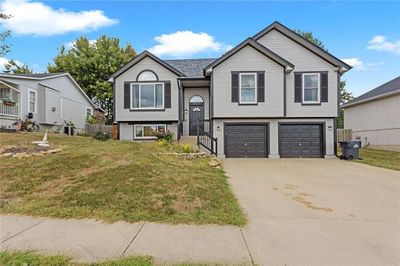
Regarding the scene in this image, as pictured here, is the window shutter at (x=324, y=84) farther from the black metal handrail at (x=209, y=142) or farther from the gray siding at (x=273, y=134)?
the black metal handrail at (x=209, y=142)

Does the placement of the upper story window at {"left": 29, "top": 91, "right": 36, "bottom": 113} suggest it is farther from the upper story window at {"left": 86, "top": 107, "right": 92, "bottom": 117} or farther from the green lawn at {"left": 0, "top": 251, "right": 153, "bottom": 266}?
the green lawn at {"left": 0, "top": 251, "right": 153, "bottom": 266}

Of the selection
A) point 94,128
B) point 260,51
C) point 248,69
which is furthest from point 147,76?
point 94,128

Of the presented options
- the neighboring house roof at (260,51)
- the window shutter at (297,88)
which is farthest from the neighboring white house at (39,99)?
the window shutter at (297,88)

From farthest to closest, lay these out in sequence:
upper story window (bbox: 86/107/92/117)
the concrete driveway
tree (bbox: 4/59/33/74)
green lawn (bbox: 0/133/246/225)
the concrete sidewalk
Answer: tree (bbox: 4/59/33/74) < upper story window (bbox: 86/107/92/117) < green lawn (bbox: 0/133/246/225) < the concrete driveway < the concrete sidewalk

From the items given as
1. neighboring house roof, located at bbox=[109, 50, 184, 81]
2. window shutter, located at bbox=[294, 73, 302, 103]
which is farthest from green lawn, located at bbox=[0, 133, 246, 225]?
window shutter, located at bbox=[294, 73, 302, 103]

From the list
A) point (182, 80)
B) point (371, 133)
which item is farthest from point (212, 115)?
point (371, 133)

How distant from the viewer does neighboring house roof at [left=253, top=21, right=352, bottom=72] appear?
15.7 m

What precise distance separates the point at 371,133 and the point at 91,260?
79.3 ft

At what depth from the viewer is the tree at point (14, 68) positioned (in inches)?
1489

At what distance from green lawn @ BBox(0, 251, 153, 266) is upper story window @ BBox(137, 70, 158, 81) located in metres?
14.4

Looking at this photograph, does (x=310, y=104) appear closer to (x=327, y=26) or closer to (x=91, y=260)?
(x=327, y=26)

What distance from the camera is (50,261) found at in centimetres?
333

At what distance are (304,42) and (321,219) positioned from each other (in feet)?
45.3

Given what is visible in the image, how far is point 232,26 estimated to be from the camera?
14398 millimetres
